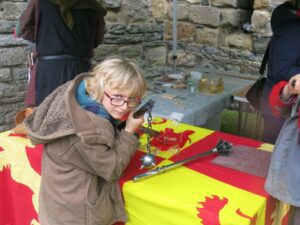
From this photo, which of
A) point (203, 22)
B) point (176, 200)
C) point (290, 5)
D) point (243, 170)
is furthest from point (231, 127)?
point (176, 200)

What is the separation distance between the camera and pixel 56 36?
2.13m

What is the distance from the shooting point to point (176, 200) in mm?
1172

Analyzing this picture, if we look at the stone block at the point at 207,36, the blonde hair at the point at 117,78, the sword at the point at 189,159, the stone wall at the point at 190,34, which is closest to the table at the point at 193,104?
the sword at the point at 189,159

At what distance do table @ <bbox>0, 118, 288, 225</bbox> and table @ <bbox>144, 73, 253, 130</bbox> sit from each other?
0.59 m

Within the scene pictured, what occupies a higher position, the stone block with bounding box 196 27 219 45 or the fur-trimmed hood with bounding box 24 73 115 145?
the stone block with bounding box 196 27 219 45

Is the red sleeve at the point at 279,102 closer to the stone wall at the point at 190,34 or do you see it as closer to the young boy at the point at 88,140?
the young boy at the point at 88,140

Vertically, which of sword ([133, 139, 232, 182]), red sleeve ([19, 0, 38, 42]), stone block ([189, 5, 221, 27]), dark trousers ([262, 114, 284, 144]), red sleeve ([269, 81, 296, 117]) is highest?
stone block ([189, 5, 221, 27])

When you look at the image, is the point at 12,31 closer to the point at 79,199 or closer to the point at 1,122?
the point at 1,122

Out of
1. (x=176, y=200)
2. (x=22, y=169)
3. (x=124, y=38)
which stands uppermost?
(x=124, y=38)

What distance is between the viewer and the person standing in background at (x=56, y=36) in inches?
82.7

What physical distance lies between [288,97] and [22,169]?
1147 mm

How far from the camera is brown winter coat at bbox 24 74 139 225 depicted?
1182 millimetres

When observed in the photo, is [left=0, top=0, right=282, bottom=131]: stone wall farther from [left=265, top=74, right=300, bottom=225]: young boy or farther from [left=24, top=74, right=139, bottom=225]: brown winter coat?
[left=265, top=74, right=300, bottom=225]: young boy

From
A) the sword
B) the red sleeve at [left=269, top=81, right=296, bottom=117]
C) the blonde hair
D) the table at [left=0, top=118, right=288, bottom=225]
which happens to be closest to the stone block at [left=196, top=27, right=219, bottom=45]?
the table at [left=0, top=118, right=288, bottom=225]
